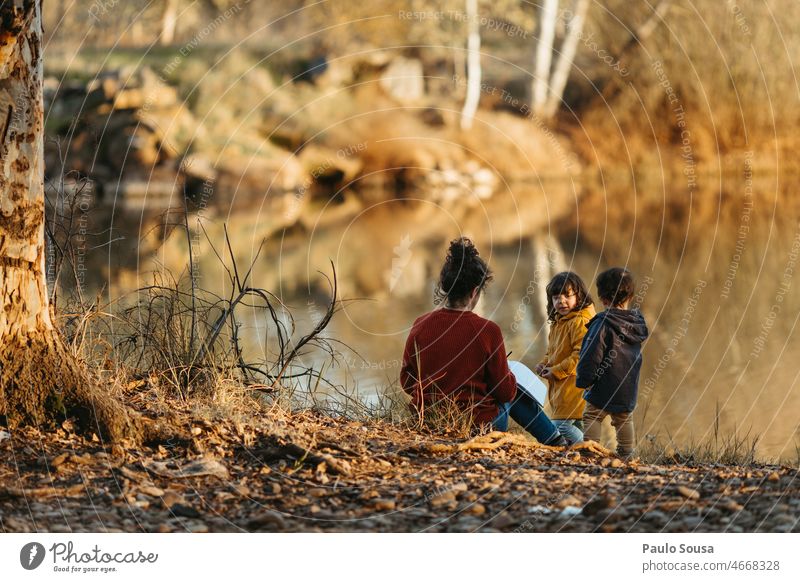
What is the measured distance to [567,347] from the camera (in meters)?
4.99

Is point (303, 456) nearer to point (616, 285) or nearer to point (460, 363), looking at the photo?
point (460, 363)

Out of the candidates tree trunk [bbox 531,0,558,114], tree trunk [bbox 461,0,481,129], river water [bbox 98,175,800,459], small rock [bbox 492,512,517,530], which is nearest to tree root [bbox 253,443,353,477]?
small rock [bbox 492,512,517,530]

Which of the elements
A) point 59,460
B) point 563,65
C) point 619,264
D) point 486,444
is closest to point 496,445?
point 486,444

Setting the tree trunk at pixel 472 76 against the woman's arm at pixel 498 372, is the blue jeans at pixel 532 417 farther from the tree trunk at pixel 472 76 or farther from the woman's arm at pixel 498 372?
the tree trunk at pixel 472 76

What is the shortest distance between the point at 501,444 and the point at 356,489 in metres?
0.80

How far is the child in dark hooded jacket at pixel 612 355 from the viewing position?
464 centimetres

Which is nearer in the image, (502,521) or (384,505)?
(502,521)

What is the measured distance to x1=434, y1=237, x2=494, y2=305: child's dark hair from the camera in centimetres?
434

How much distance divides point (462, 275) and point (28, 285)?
1.71 m

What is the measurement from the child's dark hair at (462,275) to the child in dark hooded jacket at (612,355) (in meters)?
0.61

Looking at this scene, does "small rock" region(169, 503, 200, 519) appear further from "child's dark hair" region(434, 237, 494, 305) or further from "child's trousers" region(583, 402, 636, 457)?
"child's trousers" region(583, 402, 636, 457)

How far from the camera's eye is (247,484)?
3377 millimetres

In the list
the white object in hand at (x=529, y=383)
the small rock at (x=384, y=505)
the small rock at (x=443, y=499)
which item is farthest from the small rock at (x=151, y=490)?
the white object in hand at (x=529, y=383)

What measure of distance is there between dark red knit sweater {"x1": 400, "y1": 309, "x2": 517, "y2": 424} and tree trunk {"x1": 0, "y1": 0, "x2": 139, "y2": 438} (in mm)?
1274
